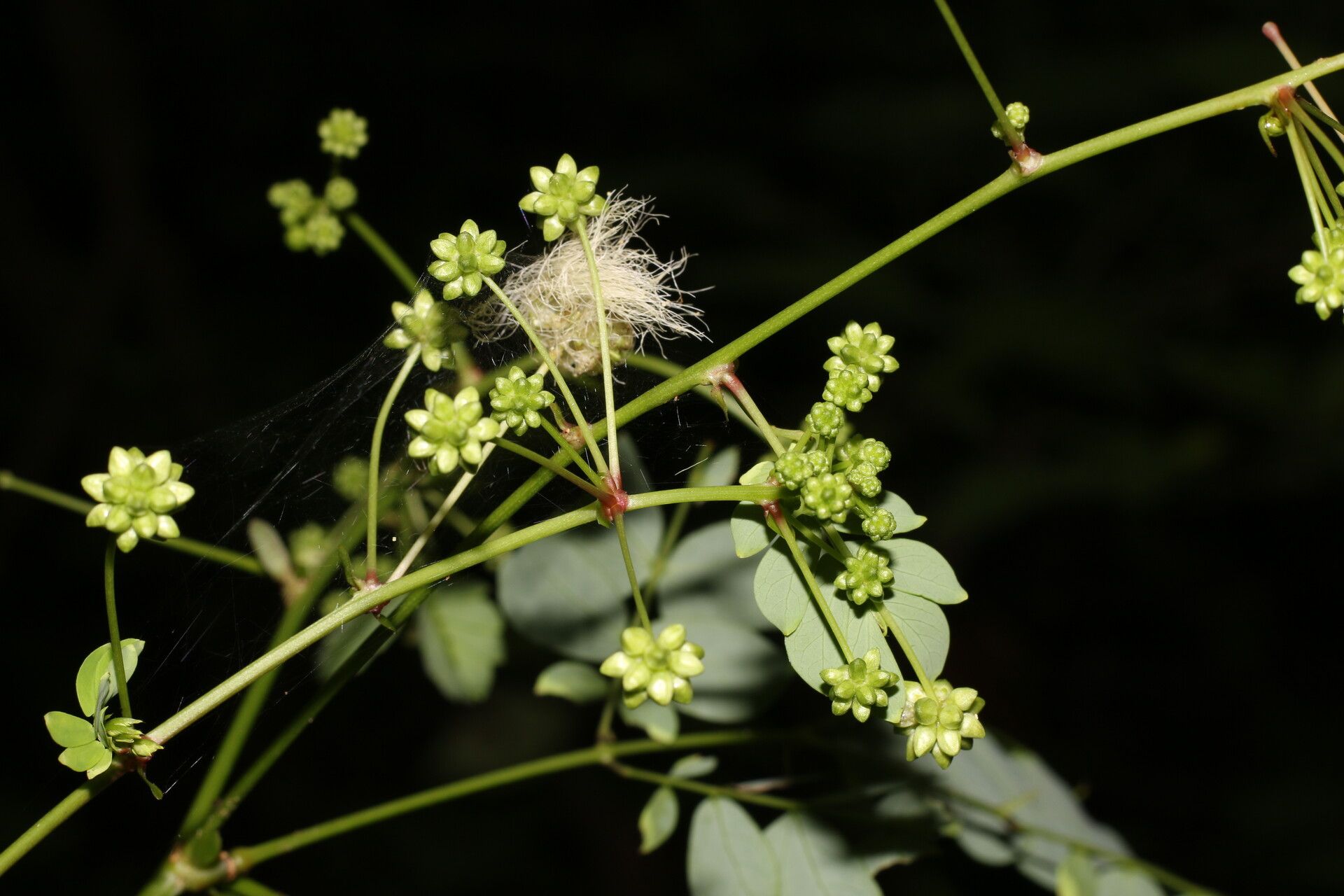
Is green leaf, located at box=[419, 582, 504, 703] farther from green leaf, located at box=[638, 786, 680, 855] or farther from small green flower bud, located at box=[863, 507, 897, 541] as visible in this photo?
small green flower bud, located at box=[863, 507, 897, 541]

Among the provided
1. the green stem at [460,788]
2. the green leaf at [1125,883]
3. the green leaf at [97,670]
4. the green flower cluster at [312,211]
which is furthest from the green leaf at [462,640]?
the green leaf at [1125,883]

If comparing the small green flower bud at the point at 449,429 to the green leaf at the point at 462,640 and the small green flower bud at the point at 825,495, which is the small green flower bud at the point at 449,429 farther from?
the green leaf at the point at 462,640

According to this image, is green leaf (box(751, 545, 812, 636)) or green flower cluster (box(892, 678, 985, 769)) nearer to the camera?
green flower cluster (box(892, 678, 985, 769))

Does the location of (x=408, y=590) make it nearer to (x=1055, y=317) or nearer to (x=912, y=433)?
(x=912, y=433)

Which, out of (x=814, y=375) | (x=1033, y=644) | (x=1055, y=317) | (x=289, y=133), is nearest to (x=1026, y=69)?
(x=1055, y=317)

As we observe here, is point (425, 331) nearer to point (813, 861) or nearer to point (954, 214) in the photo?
point (954, 214)

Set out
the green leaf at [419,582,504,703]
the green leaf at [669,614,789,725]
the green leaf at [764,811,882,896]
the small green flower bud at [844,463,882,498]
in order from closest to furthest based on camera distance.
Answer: the small green flower bud at [844,463,882,498] < the green leaf at [764,811,882,896] < the green leaf at [669,614,789,725] < the green leaf at [419,582,504,703]

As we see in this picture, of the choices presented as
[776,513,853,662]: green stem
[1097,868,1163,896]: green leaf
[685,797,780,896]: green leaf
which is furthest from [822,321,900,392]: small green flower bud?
[1097,868,1163,896]: green leaf

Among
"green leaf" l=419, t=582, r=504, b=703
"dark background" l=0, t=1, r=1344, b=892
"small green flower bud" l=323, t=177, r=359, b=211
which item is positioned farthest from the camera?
"dark background" l=0, t=1, r=1344, b=892
